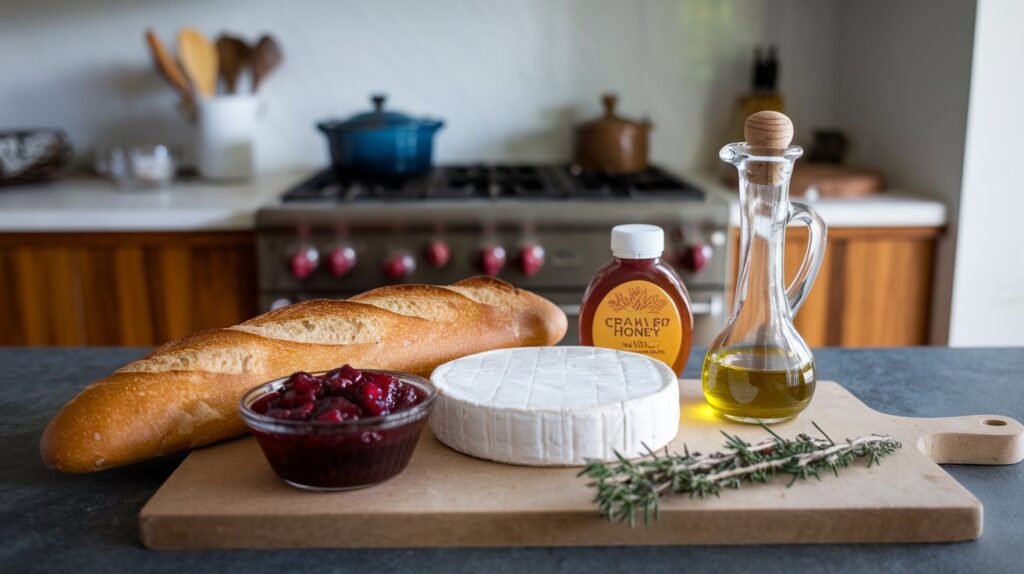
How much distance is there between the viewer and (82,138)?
2.86 meters

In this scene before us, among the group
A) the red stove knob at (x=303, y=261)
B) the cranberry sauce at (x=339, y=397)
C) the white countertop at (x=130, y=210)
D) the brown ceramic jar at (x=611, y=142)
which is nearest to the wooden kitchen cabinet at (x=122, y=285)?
the white countertop at (x=130, y=210)

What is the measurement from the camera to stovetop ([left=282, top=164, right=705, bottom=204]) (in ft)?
7.45

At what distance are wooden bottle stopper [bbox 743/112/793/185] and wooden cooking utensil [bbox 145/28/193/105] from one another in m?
2.03

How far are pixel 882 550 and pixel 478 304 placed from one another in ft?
1.86

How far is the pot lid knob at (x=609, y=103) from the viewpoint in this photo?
2.66m

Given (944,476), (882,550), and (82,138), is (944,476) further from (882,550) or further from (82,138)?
(82,138)

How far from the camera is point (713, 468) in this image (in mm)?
894

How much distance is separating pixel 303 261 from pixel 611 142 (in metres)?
0.93

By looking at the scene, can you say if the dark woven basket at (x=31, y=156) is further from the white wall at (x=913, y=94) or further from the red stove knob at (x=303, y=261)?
the white wall at (x=913, y=94)

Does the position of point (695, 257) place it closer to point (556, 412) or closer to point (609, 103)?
point (609, 103)

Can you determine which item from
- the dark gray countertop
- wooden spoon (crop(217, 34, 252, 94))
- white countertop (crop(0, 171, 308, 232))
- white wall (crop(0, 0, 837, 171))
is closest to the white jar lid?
the dark gray countertop

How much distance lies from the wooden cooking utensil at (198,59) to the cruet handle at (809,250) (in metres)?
2.01

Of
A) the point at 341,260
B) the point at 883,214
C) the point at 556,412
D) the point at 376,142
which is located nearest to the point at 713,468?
the point at 556,412

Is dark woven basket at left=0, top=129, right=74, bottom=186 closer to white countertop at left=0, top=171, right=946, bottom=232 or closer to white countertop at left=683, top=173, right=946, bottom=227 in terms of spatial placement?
white countertop at left=0, top=171, right=946, bottom=232
